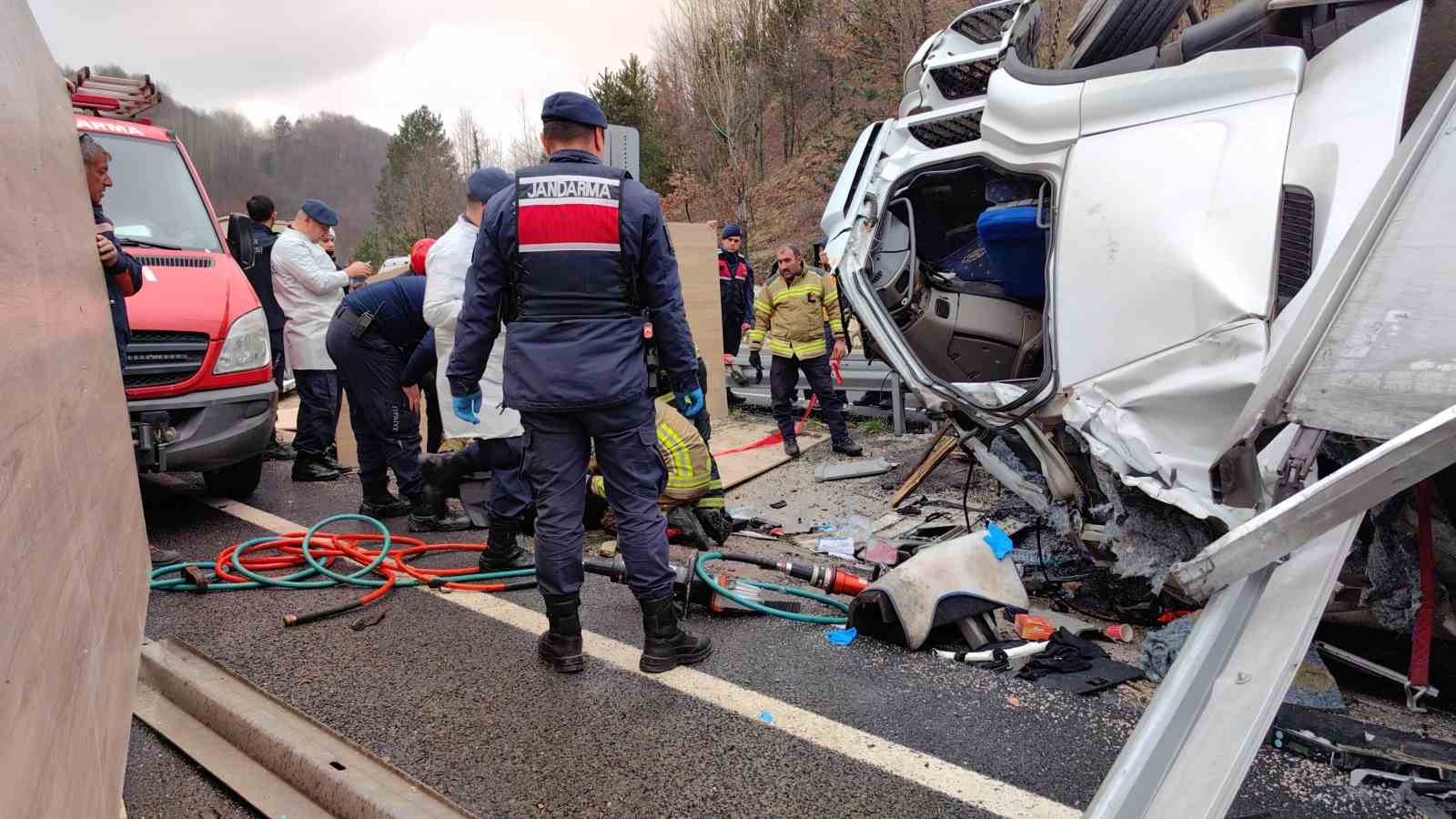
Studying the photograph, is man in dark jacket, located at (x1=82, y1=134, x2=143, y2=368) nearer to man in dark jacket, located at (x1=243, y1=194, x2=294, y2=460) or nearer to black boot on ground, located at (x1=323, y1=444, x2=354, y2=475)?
black boot on ground, located at (x1=323, y1=444, x2=354, y2=475)

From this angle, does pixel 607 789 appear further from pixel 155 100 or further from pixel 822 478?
pixel 155 100

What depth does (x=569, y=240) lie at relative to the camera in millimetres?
2951

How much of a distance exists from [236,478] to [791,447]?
3.88m

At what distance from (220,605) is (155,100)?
165 inches

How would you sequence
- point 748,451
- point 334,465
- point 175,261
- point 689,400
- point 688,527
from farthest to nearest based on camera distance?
point 748,451 < point 334,465 < point 175,261 < point 688,527 < point 689,400

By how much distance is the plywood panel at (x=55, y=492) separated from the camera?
1153 mm

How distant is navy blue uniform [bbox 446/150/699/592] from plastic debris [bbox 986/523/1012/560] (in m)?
1.44

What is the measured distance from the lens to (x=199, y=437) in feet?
15.1

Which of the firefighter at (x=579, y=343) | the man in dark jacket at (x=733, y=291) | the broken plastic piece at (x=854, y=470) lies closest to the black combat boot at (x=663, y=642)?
the firefighter at (x=579, y=343)

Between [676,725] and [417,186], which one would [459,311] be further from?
[417,186]

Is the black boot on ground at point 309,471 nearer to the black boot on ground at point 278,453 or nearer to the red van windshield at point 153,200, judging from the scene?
the black boot on ground at point 278,453

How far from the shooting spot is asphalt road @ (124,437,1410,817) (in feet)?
7.66

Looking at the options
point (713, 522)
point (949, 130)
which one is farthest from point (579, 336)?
point (713, 522)

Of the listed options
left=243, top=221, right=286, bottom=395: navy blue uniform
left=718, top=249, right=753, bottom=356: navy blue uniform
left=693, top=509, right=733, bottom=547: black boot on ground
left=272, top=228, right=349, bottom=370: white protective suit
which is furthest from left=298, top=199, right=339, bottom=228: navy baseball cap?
left=718, top=249, right=753, bottom=356: navy blue uniform
